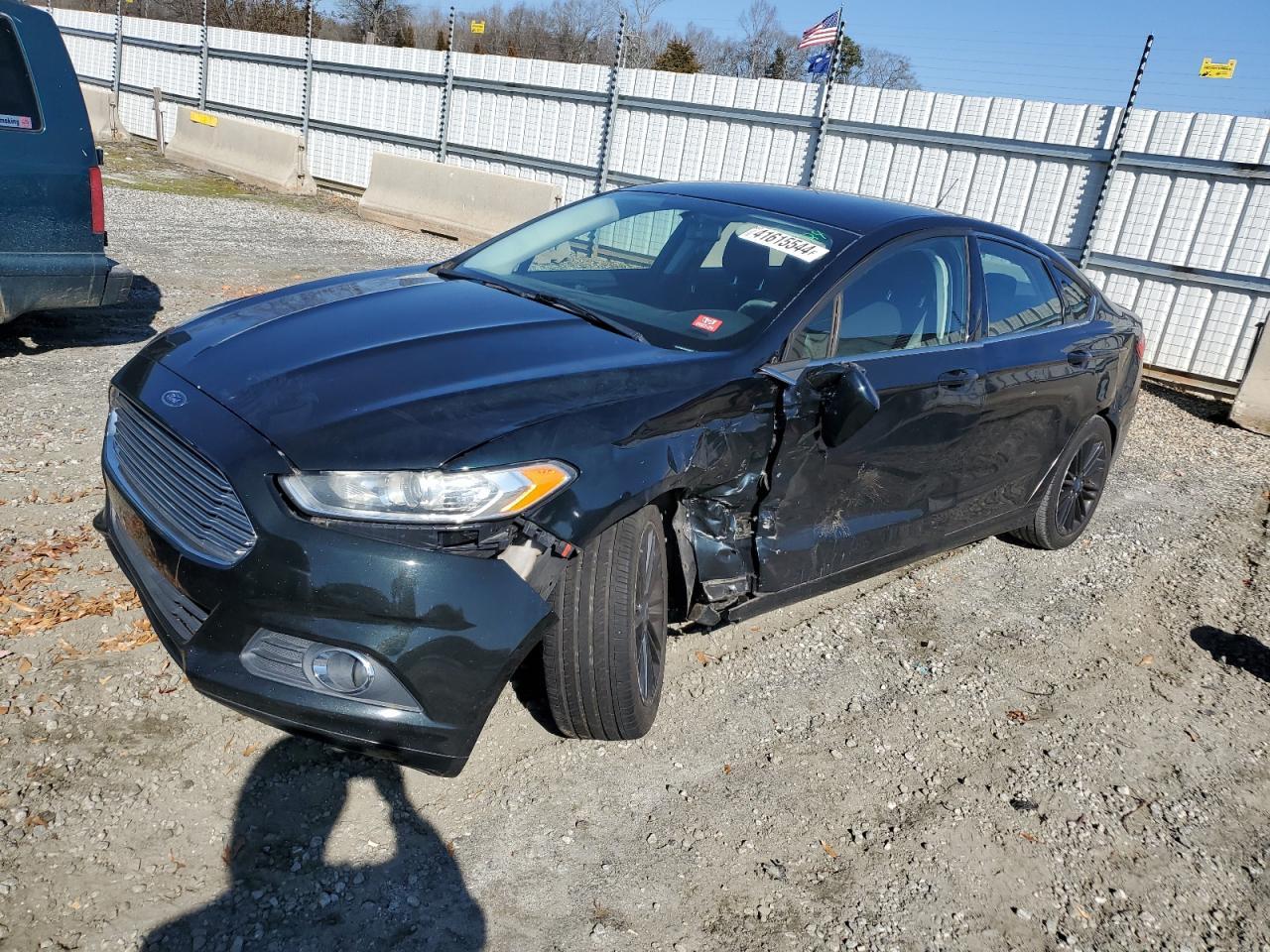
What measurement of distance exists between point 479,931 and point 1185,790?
2451 mm

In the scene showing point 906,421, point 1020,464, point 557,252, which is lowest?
point 1020,464

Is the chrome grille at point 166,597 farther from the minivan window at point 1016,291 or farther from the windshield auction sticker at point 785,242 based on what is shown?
the minivan window at point 1016,291

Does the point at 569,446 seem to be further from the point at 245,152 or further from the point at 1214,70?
the point at 245,152

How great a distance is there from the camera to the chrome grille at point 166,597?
257cm

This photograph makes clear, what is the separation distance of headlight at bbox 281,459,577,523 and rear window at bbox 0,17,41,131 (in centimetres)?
444

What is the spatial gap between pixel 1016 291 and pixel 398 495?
3.17m

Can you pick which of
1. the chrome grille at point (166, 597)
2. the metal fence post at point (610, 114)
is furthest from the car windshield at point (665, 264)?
the metal fence post at point (610, 114)

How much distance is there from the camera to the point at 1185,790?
3.39m

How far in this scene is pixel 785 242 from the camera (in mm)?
3719

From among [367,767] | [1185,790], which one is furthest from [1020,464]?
[367,767]

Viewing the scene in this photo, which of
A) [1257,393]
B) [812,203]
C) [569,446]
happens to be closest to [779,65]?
[1257,393]

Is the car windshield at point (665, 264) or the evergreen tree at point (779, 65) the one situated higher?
the evergreen tree at point (779, 65)

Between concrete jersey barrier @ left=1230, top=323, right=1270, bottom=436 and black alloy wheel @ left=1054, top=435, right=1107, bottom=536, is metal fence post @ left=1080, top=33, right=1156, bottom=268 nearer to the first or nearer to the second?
concrete jersey barrier @ left=1230, top=323, right=1270, bottom=436

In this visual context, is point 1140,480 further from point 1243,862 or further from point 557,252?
point 557,252
